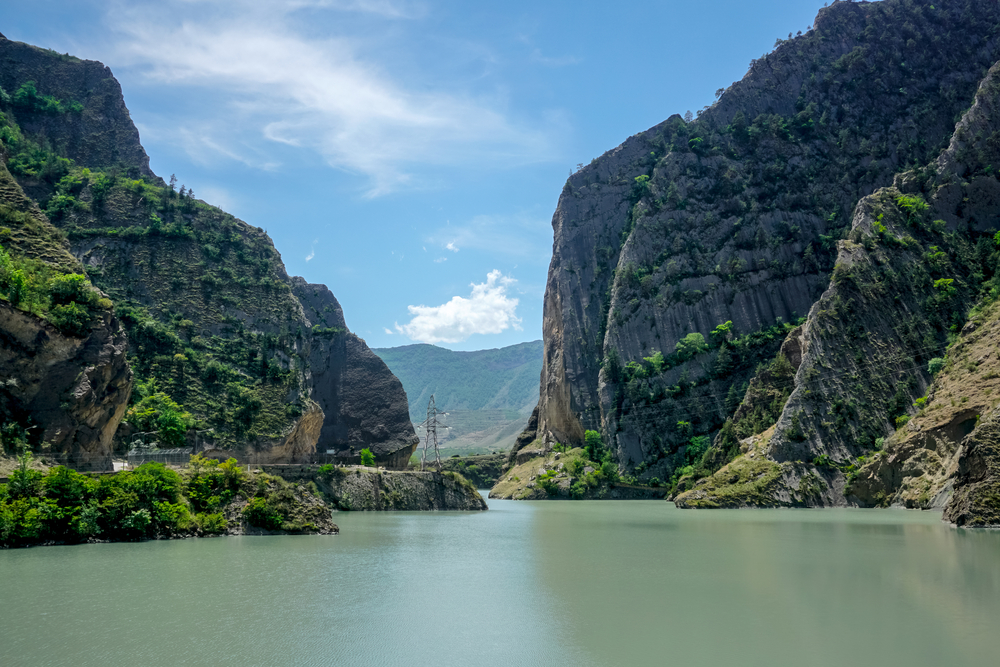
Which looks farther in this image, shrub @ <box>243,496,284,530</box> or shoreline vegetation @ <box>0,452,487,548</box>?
shrub @ <box>243,496,284,530</box>

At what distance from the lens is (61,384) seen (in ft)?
148

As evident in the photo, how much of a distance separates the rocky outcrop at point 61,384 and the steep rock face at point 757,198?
73706 millimetres

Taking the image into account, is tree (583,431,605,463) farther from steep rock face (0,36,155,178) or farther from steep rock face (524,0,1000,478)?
steep rock face (0,36,155,178)

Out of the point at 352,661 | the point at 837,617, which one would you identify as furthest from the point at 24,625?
the point at 837,617

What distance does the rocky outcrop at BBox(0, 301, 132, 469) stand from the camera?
1665 inches

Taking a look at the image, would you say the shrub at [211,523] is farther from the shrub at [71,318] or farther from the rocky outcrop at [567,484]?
the rocky outcrop at [567,484]

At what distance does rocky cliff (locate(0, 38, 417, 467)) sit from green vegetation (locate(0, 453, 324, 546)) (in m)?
26.8

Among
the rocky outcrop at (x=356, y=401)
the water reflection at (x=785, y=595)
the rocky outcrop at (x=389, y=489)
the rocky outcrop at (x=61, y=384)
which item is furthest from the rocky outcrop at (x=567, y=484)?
the rocky outcrop at (x=61, y=384)

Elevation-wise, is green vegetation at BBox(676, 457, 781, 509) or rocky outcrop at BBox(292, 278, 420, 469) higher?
rocky outcrop at BBox(292, 278, 420, 469)

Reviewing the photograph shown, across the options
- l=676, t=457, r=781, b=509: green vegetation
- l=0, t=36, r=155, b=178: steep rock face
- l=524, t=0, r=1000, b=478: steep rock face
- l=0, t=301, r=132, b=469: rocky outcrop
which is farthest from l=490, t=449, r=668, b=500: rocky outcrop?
l=0, t=36, r=155, b=178: steep rock face

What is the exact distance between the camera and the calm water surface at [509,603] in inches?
558

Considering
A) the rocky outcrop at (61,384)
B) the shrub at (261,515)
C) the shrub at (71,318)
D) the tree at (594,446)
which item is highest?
the shrub at (71,318)

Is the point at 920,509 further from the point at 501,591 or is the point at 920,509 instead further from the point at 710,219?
the point at 710,219

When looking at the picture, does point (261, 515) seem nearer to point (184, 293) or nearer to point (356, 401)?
point (184, 293)
